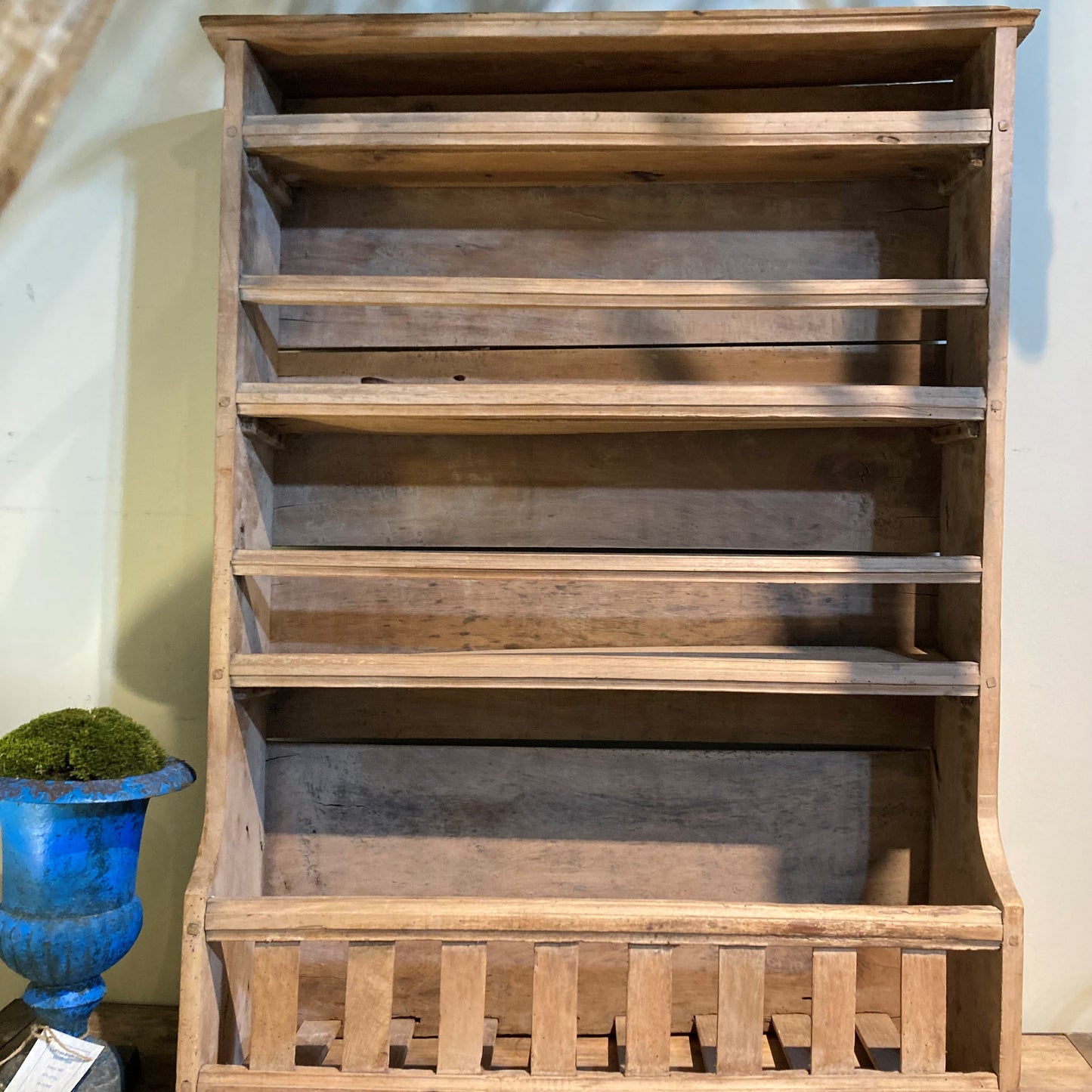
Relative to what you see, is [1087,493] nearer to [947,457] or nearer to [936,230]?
[947,457]

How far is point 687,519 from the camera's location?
1.59m

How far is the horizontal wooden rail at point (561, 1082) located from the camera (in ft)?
4.06

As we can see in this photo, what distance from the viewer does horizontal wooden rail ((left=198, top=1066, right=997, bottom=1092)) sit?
1.24m

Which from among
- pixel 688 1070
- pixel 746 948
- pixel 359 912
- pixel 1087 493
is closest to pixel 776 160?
pixel 1087 493

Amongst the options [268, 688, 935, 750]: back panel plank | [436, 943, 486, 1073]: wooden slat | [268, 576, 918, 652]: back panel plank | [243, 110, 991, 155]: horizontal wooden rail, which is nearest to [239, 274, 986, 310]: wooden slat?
[243, 110, 991, 155]: horizontal wooden rail

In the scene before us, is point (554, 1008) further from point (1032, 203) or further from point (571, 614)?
point (1032, 203)

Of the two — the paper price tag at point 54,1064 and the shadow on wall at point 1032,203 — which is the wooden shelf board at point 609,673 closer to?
the paper price tag at point 54,1064

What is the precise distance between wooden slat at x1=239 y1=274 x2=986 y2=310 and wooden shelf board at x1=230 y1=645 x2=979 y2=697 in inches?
20.2

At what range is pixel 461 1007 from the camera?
4.13 feet

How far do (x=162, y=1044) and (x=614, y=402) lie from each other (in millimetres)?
1246

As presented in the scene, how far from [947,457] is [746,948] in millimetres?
842

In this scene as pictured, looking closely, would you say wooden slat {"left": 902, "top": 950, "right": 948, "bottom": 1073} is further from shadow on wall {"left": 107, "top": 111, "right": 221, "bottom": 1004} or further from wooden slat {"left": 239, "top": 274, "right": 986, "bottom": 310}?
shadow on wall {"left": 107, "top": 111, "right": 221, "bottom": 1004}

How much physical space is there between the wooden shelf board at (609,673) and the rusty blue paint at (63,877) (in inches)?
9.1

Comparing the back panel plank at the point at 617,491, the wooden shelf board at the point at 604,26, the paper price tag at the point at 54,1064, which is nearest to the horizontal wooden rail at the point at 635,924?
the paper price tag at the point at 54,1064
